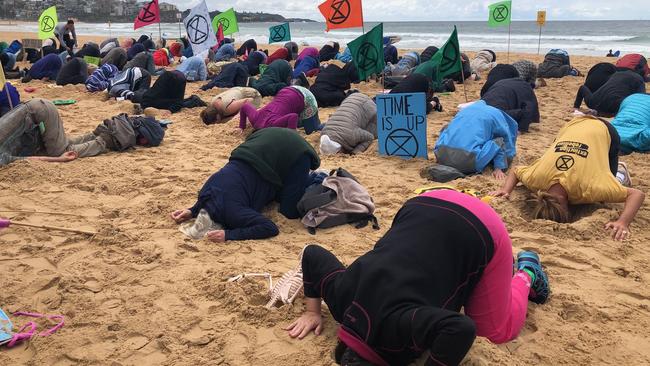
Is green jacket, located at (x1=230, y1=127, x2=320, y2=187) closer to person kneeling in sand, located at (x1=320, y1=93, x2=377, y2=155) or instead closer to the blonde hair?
the blonde hair

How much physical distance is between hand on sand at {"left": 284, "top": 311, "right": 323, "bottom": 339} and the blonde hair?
2.25 metres

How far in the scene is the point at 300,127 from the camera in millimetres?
6871

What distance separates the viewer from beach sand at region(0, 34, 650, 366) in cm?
239

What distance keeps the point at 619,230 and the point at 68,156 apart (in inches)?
202

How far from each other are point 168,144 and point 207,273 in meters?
3.57

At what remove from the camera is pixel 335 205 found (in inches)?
152

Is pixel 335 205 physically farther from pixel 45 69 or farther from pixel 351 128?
pixel 45 69

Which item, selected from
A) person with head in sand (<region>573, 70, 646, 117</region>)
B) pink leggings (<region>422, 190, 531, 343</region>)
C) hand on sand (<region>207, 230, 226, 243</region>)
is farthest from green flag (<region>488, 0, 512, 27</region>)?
pink leggings (<region>422, 190, 531, 343</region>)

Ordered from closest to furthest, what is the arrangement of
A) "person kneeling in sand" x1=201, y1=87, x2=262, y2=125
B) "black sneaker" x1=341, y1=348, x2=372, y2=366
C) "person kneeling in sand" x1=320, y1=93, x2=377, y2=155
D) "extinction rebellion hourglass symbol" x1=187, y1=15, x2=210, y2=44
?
"black sneaker" x1=341, y1=348, x2=372, y2=366 < "person kneeling in sand" x1=320, y1=93, x2=377, y2=155 < "person kneeling in sand" x1=201, y1=87, x2=262, y2=125 < "extinction rebellion hourglass symbol" x1=187, y1=15, x2=210, y2=44

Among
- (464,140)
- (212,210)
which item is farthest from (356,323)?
(464,140)

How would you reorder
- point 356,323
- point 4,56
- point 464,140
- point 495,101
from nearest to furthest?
point 356,323 < point 464,140 < point 495,101 < point 4,56

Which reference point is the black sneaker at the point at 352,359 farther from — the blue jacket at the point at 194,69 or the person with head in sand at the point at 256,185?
the blue jacket at the point at 194,69

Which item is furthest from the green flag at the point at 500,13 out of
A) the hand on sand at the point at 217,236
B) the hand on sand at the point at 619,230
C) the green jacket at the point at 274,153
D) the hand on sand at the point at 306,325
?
the hand on sand at the point at 306,325

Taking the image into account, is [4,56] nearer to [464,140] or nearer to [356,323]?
[464,140]
